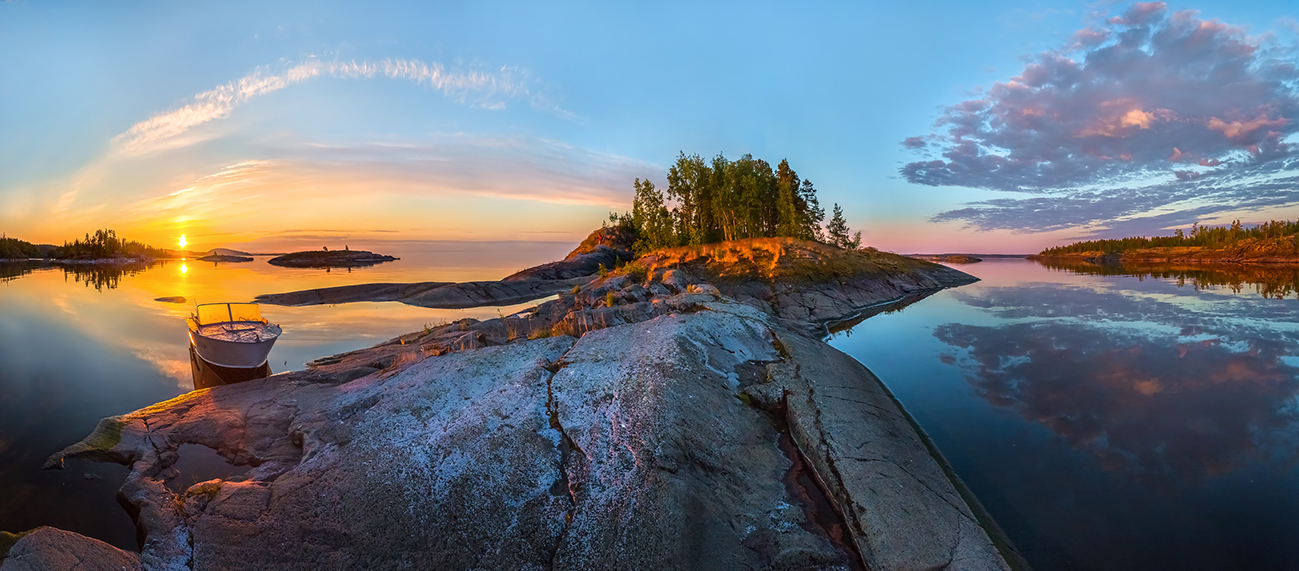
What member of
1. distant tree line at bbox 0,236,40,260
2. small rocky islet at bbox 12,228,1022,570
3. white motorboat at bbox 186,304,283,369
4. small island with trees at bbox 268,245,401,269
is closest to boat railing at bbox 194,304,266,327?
white motorboat at bbox 186,304,283,369

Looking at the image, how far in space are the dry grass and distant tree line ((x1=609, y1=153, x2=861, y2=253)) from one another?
16.7 meters

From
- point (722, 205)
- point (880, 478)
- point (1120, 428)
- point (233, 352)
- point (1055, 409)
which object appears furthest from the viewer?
point (722, 205)

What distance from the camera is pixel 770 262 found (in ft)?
117

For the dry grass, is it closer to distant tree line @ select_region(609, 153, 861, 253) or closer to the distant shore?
distant tree line @ select_region(609, 153, 861, 253)

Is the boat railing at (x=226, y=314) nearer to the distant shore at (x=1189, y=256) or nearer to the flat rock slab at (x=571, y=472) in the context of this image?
the flat rock slab at (x=571, y=472)

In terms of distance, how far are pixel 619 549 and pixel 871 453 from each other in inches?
179

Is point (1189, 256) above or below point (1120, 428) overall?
above

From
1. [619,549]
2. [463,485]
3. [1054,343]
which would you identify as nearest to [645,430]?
[619,549]

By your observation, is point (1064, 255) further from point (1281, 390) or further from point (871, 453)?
point (871, 453)

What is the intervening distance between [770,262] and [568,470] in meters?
30.4

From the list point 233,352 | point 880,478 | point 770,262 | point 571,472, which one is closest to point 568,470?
point 571,472

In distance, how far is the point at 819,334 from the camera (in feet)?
77.8

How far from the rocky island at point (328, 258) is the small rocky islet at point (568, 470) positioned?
117041mm

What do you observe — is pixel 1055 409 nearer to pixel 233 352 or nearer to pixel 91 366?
pixel 233 352
